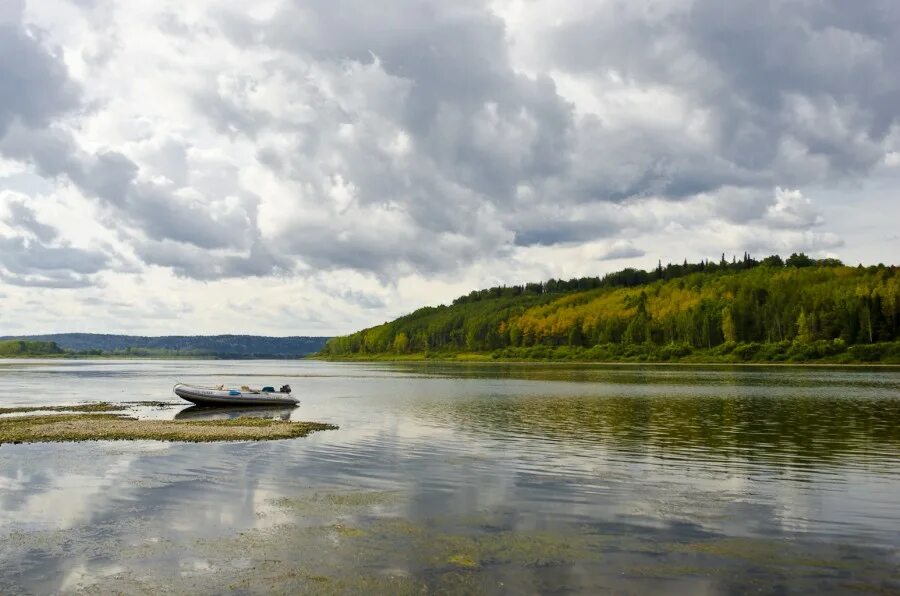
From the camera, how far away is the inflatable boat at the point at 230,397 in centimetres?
7862

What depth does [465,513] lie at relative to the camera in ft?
85.4

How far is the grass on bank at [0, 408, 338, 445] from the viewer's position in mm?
47062

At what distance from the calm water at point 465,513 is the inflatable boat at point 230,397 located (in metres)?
29.6

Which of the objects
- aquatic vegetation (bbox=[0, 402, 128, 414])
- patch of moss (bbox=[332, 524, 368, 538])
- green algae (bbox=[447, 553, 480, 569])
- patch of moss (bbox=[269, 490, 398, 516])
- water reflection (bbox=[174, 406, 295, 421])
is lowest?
water reflection (bbox=[174, 406, 295, 421])

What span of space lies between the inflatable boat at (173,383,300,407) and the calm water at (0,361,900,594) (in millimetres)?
29645

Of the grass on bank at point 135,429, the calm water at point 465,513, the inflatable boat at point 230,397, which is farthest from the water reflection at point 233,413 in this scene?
the calm water at point 465,513

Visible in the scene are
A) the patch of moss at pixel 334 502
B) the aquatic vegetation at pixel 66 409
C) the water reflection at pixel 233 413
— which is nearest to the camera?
the patch of moss at pixel 334 502

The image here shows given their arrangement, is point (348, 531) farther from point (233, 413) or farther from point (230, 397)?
point (230, 397)

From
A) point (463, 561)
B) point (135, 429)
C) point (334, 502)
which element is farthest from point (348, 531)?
point (135, 429)

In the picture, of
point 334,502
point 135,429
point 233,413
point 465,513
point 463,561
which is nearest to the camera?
point 463,561

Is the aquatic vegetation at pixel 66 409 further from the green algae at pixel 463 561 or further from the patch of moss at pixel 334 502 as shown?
the green algae at pixel 463 561

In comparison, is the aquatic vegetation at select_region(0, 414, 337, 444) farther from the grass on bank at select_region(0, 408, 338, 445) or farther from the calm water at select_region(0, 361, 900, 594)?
the calm water at select_region(0, 361, 900, 594)

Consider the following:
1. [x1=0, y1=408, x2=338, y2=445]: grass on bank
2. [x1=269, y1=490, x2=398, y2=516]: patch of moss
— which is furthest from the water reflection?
[x1=269, y1=490, x2=398, y2=516]: patch of moss

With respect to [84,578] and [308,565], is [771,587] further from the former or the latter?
[84,578]
